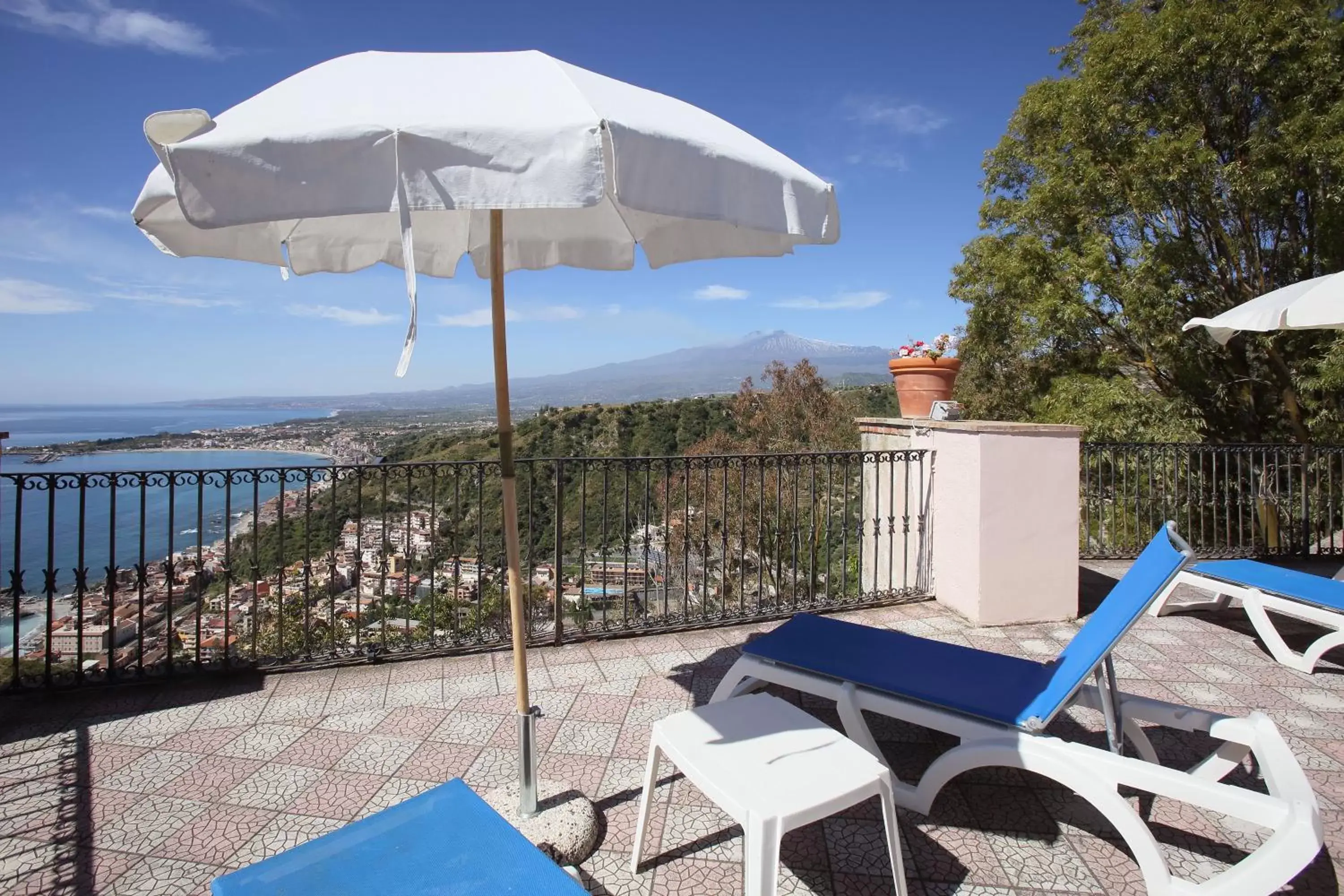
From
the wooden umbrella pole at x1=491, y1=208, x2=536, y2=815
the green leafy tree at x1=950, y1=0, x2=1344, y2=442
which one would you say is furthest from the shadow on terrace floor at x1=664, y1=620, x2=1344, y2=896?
the green leafy tree at x1=950, y1=0, x2=1344, y2=442

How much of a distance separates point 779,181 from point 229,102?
1595mm

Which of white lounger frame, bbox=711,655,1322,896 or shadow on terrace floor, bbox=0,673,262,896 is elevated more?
white lounger frame, bbox=711,655,1322,896

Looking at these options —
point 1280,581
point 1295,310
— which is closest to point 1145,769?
point 1280,581

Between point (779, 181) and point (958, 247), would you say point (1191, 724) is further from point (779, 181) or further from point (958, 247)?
point (958, 247)

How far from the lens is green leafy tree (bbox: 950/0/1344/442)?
9.00 metres

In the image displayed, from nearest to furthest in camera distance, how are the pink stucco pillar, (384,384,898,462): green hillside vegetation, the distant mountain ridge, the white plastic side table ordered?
the white plastic side table, the pink stucco pillar, (384,384,898,462): green hillside vegetation, the distant mountain ridge

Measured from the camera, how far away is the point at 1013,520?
4629mm

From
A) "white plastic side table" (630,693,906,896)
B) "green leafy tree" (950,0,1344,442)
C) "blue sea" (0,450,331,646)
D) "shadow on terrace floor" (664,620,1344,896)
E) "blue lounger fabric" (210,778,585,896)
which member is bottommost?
"shadow on terrace floor" (664,620,1344,896)

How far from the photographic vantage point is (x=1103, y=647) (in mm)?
2246

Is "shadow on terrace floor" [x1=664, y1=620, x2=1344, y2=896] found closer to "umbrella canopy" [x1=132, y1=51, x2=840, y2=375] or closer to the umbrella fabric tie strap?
the umbrella fabric tie strap

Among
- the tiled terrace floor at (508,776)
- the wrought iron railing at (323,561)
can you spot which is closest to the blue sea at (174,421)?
the wrought iron railing at (323,561)

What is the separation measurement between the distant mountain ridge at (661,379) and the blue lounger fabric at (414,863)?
1.28 m

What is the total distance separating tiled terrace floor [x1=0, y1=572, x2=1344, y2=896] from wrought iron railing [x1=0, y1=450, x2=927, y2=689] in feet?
0.94

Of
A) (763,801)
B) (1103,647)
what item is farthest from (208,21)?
(1103,647)
